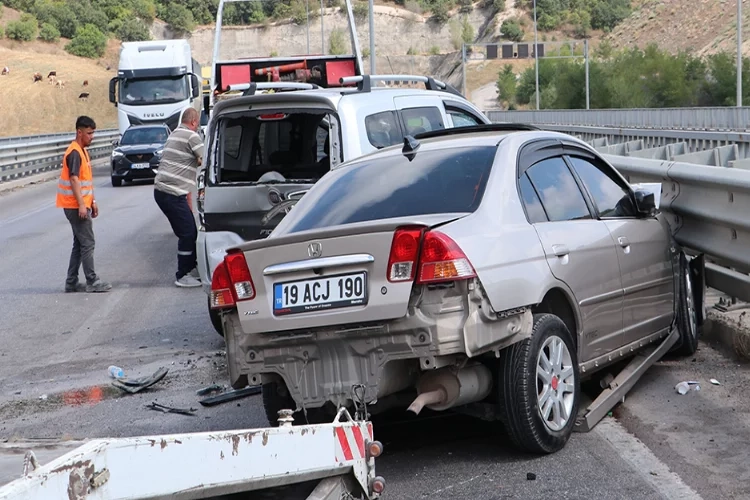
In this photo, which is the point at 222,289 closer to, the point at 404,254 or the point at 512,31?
the point at 404,254

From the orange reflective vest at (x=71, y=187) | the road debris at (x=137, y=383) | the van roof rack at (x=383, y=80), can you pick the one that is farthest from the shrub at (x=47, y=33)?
the road debris at (x=137, y=383)

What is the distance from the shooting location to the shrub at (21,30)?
11850 centimetres

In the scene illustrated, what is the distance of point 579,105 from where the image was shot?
89188 millimetres

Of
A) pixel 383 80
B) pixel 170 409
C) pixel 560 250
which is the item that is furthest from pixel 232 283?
pixel 383 80

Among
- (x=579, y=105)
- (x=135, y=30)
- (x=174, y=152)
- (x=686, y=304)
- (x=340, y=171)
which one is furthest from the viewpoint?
(x=135, y=30)

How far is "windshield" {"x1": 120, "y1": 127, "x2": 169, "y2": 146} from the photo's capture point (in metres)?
31.7

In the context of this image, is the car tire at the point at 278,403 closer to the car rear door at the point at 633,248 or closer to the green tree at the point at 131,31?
the car rear door at the point at 633,248

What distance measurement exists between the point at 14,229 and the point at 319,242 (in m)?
16.5

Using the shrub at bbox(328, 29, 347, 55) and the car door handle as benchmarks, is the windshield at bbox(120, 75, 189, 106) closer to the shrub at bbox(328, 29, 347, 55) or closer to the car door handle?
the car door handle

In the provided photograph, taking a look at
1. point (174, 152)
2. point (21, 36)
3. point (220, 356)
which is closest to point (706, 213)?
point (220, 356)

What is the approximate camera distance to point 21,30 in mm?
119000

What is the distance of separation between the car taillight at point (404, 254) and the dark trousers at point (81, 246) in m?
8.26

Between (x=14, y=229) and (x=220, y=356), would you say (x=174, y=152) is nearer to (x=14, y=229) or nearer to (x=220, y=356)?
(x=220, y=356)

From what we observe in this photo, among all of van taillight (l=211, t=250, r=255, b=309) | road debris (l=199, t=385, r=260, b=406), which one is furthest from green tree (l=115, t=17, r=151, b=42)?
van taillight (l=211, t=250, r=255, b=309)
